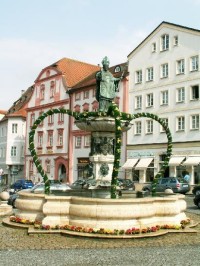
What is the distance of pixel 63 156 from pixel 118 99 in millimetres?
10784

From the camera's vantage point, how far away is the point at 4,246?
973 cm

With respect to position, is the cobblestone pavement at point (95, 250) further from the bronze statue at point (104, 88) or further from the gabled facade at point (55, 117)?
the gabled facade at point (55, 117)

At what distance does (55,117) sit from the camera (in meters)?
54.6

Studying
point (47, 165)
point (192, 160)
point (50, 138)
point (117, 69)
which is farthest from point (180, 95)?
point (47, 165)

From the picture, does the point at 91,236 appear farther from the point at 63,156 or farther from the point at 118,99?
the point at 63,156

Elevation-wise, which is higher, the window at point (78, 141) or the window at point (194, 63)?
the window at point (194, 63)

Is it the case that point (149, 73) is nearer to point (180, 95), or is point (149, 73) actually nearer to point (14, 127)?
point (180, 95)

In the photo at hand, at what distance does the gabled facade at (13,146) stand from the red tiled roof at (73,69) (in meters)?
10.7

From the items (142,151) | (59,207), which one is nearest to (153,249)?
(59,207)

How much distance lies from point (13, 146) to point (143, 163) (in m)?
25.8

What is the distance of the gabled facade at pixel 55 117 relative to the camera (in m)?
52.5

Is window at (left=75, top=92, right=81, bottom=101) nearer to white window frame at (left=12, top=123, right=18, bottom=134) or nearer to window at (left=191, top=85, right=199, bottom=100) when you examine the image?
white window frame at (left=12, top=123, right=18, bottom=134)

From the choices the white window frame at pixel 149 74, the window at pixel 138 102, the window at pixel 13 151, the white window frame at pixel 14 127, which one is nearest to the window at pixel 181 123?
the window at pixel 138 102

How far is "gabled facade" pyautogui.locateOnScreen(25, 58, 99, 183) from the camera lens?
5247cm
